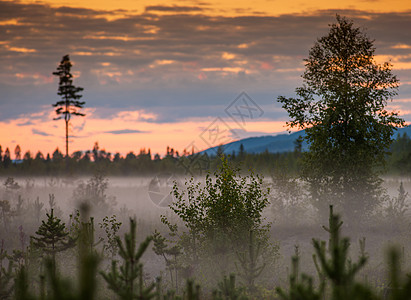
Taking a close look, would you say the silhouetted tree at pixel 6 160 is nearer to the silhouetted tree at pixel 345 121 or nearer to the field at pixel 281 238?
the field at pixel 281 238

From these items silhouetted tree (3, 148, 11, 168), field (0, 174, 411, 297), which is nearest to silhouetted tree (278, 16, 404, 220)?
field (0, 174, 411, 297)

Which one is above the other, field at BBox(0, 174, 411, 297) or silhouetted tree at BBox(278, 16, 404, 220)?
silhouetted tree at BBox(278, 16, 404, 220)

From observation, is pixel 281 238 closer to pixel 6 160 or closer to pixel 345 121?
pixel 345 121

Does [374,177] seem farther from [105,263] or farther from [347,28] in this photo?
[105,263]

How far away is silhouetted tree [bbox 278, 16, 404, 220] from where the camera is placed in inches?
1137

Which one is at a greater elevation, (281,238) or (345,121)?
(345,121)

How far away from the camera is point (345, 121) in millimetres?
29141

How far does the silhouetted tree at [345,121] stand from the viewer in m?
28.9

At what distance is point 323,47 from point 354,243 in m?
13.6

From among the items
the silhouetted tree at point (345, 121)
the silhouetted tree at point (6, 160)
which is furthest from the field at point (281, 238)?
the silhouetted tree at point (6, 160)

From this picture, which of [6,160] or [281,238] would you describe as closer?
[281,238]

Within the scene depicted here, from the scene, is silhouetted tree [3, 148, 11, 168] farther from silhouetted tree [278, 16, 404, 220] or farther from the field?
silhouetted tree [278, 16, 404, 220]

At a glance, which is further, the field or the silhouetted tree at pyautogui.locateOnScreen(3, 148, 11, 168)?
the silhouetted tree at pyautogui.locateOnScreen(3, 148, 11, 168)

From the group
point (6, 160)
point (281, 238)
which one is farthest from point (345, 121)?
point (6, 160)
